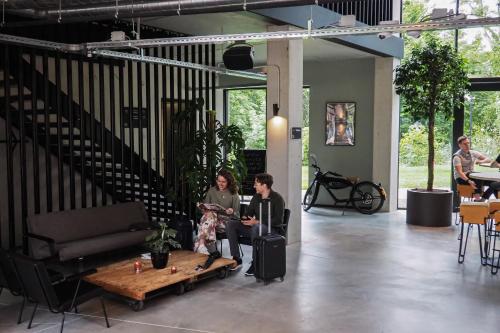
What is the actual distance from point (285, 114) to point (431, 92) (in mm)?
3081

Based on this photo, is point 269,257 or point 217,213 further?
point 217,213

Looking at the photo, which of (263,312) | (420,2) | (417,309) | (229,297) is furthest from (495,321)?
(420,2)

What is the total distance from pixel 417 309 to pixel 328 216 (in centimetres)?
542

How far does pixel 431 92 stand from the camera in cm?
909

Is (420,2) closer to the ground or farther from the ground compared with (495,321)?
farther from the ground

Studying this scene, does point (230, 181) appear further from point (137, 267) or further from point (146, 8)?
point (146, 8)

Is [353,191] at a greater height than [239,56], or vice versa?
[239,56]

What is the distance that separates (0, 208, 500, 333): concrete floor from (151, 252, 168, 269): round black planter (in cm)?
37

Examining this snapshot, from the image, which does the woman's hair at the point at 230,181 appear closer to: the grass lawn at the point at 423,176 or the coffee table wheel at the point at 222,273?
the coffee table wheel at the point at 222,273

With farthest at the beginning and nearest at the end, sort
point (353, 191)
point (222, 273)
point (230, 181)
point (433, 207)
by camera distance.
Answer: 1. point (353, 191)
2. point (433, 207)
3. point (230, 181)
4. point (222, 273)

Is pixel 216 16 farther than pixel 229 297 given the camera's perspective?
Yes

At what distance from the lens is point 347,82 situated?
11.4m

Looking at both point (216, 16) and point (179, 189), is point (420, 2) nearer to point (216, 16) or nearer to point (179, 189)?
point (216, 16)

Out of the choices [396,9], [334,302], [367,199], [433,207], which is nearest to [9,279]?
[334,302]
